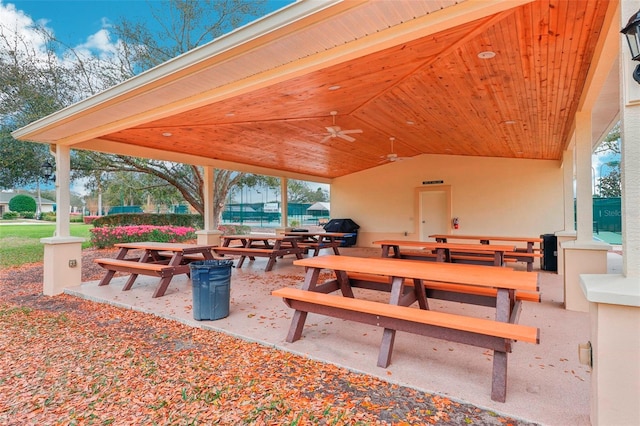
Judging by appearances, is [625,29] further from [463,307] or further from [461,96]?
[463,307]

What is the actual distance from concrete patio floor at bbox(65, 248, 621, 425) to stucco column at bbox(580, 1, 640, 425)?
1.36 feet

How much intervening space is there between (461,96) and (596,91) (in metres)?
1.46

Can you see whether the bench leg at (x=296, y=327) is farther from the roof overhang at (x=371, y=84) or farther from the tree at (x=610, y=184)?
the tree at (x=610, y=184)

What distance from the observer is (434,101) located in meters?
4.87

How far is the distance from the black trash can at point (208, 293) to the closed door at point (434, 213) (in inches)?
313

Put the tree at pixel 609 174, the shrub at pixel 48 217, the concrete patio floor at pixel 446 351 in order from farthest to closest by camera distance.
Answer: the shrub at pixel 48 217 → the tree at pixel 609 174 → the concrete patio floor at pixel 446 351

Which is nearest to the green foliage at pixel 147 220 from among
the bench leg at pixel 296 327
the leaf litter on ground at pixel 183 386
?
the leaf litter on ground at pixel 183 386

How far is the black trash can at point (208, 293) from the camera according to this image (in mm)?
3799

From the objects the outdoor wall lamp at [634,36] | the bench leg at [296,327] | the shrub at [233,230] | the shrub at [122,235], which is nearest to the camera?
the outdoor wall lamp at [634,36]

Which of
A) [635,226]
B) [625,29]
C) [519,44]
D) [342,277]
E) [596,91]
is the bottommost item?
[342,277]

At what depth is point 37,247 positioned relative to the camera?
11.5 meters

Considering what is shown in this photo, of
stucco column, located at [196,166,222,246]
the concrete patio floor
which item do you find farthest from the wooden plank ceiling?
the concrete patio floor

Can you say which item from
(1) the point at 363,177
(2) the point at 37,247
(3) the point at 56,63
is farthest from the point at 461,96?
(2) the point at 37,247

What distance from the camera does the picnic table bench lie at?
220 cm
